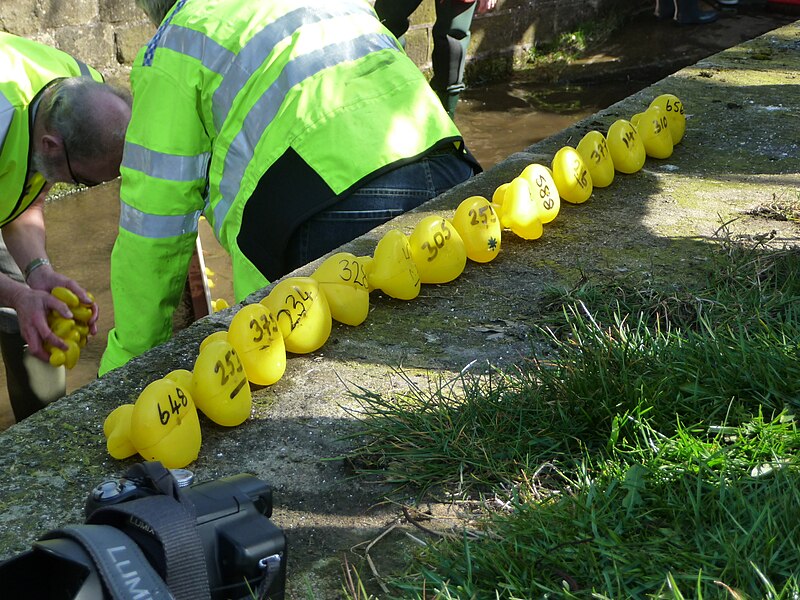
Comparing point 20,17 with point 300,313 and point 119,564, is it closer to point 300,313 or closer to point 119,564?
point 300,313

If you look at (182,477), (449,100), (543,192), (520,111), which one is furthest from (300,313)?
(520,111)

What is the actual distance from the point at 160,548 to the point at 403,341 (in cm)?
147

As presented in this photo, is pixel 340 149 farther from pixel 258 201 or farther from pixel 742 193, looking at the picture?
pixel 742 193

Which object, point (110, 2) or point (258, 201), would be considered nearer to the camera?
point (258, 201)

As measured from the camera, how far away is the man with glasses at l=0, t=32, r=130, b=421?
3.41 m

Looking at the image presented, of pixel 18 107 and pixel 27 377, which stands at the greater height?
pixel 18 107

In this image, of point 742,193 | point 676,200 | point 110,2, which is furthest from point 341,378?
point 110,2

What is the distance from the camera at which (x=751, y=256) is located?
312 cm

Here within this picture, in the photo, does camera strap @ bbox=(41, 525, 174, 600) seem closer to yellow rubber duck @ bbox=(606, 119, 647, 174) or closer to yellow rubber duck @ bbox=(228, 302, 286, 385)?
yellow rubber duck @ bbox=(228, 302, 286, 385)

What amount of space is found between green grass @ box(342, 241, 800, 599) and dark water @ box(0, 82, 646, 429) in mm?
2958

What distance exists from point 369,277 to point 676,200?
1.45 metres

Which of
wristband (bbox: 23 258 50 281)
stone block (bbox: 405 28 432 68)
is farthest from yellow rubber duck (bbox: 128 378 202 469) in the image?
stone block (bbox: 405 28 432 68)

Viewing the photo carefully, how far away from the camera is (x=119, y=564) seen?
1.34m

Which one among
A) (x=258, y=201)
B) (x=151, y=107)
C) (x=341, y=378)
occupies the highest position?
(x=151, y=107)
